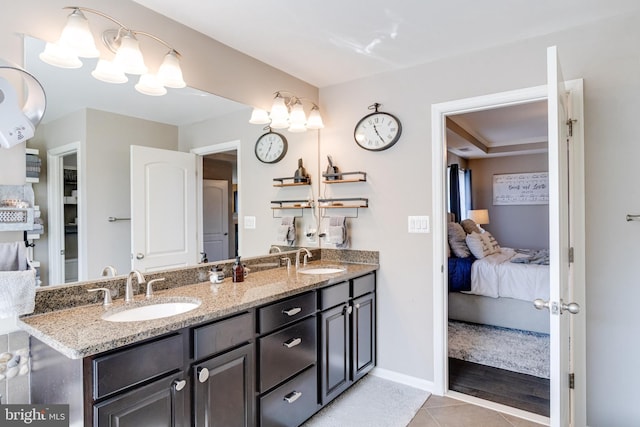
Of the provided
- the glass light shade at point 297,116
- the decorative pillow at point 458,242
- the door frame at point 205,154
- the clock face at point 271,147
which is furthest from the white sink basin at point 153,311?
the decorative pillow at point 458,242

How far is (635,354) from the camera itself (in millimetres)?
1900

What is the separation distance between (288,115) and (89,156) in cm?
143

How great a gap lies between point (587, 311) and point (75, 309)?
2.63 m

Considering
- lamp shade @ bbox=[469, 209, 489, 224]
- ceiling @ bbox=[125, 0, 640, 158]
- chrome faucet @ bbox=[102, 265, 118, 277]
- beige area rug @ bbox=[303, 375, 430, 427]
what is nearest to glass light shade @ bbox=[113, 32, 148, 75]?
ceiling @ bbox=[125, 0, 640, 158]

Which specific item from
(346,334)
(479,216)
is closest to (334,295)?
(346,334)

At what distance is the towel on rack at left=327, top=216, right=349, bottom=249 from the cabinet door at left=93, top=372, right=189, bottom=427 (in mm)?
1635

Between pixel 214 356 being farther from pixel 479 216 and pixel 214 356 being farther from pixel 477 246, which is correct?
pixel 479 216

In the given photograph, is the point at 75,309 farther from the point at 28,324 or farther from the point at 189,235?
the point at 189,235

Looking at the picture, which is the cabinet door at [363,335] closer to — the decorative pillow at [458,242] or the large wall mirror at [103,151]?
the large wall mirror at [103,151]

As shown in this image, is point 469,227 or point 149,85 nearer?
point 149,85

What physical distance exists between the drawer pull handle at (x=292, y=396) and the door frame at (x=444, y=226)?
1062mm

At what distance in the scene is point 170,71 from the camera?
6.06 ft

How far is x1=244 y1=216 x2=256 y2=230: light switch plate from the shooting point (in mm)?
2535

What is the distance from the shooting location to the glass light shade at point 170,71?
6.04ft
